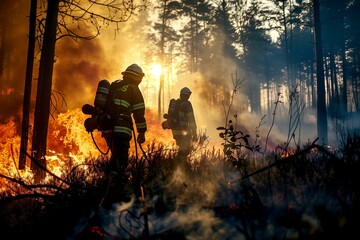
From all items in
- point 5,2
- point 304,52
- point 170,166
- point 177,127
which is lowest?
point 170,166

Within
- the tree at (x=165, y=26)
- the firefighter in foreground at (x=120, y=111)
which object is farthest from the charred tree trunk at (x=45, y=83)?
the tree at (x=165, y=26)

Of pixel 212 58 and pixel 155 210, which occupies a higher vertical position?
pixel 212 58

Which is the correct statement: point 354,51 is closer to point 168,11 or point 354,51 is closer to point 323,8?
point 323,8

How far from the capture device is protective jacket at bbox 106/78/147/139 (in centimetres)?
499

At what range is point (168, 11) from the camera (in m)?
31.3

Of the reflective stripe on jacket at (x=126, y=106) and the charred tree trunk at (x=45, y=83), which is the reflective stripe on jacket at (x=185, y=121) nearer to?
the reflective stripe on jacket at (x=126, y=106)

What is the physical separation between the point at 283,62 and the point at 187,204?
5125 centimetres

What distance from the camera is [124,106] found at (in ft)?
16.5

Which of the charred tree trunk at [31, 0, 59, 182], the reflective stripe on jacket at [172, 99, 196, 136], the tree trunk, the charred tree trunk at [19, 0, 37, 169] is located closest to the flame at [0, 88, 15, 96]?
the charred tree trunk at [19, 0, 37, 169]

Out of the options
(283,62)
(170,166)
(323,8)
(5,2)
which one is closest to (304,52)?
(283,62)

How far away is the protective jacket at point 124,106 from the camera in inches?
197

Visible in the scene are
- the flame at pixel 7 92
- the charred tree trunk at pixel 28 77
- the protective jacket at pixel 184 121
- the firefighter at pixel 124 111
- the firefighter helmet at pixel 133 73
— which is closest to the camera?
the firefighter at pixel 124 111

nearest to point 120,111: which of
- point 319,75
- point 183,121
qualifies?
point 183,121

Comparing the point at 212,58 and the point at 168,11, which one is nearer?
the point at 168,11
